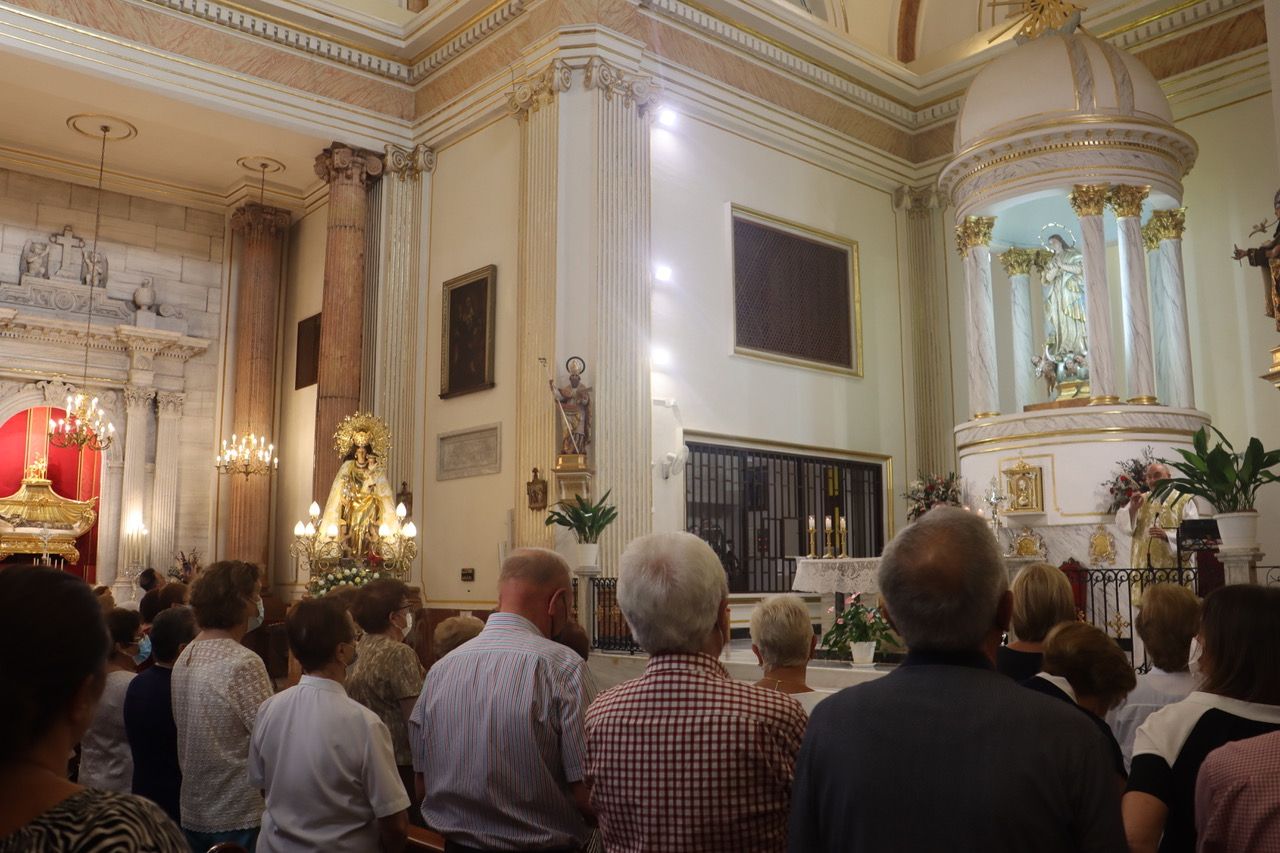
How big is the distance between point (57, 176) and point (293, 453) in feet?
17.8

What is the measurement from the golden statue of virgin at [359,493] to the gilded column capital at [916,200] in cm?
885

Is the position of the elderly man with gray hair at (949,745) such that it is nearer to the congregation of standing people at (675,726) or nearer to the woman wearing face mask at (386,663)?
the congregation of standing people at (675,726)

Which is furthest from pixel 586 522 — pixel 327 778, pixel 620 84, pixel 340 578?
pixel 327 778

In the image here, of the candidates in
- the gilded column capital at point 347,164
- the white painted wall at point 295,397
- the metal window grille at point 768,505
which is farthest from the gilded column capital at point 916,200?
the white painted wall at point 295,397

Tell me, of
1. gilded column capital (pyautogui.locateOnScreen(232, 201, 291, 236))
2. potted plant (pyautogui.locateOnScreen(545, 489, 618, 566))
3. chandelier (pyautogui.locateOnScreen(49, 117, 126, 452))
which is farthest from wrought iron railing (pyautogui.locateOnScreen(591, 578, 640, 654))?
gilded column capital (pyautogui.locateOnScreen(232, 201, 291, 236))

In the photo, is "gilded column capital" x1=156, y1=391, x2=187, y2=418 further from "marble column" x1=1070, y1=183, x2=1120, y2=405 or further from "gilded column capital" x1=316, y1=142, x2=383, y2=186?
"marble column" x1=1070, y1=183, x2=1120, y2=405

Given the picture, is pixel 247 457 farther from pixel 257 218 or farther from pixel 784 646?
pixel 784 646

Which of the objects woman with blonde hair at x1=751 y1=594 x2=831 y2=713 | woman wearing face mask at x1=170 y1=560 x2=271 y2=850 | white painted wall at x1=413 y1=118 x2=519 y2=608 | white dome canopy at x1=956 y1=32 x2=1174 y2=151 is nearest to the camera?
woman with blonde hair at x1=751 y1=594 x2=831 y2=713

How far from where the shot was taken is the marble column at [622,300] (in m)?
12.3

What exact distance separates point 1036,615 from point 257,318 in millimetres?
16199

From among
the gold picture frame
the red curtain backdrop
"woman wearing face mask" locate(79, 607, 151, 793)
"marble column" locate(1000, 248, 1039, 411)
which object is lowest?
"woman wearing face mask" locate(79, 607, 151, 793)

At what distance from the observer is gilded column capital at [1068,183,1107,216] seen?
41.1 feet

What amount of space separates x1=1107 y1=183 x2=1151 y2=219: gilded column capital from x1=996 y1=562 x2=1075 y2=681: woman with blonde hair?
10210 mm

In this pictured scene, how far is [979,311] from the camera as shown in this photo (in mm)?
13703
